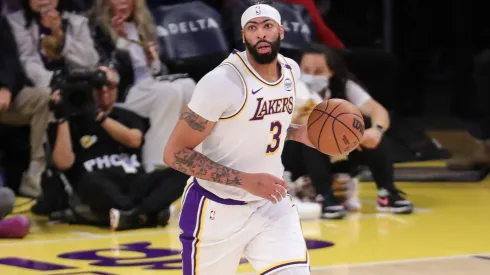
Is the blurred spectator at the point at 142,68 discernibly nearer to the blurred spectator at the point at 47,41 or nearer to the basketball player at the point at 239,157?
the blurred spectator at the point at 47,41

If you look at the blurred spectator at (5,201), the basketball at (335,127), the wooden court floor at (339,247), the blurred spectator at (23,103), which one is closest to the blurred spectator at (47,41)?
the blurred spectator at (23,103)

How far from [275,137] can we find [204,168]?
423 millimetres

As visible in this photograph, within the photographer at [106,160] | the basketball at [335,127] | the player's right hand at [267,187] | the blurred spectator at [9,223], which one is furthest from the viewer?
the photographer at [106,160]

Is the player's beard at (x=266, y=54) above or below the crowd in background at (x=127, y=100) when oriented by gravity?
above

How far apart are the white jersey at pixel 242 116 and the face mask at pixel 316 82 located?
12.0 feet

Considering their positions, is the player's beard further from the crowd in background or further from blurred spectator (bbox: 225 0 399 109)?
blurred spectator (bbox: 225 0 399 109)

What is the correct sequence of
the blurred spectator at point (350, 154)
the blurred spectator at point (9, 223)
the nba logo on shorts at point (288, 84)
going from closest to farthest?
the nba logo on shorts at point (288, 84)
the blurred spectator at point (9, 223)
the blurred spectator at point (350, 154)

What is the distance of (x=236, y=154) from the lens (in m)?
4.96

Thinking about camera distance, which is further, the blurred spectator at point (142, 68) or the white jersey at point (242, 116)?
the blurred spectator at point (142, 68)

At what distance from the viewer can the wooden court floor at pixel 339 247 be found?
6.64 metres

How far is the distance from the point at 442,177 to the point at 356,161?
8.35 ft

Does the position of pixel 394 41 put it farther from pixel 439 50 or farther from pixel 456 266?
pixel 456 266

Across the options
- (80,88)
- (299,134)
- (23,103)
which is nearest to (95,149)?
(80,88)

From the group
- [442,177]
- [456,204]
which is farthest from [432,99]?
[456,204]
